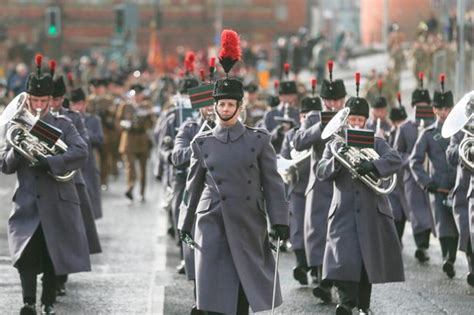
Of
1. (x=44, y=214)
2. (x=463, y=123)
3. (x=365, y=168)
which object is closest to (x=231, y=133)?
(x=365, y=168)

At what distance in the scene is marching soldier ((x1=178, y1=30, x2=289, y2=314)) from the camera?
11.3 metres

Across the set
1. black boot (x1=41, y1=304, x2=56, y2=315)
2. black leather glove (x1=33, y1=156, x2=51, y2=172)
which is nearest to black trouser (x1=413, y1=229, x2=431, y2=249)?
black boot (x1=41, y1=304, x2=56, y2=315)

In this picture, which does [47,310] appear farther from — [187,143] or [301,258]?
[301,258]

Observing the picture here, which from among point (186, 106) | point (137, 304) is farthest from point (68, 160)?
point (186, 106)

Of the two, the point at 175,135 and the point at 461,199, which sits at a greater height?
the point at 175,135

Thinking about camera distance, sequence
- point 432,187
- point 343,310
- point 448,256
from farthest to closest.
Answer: point 432,187
point 448,256
point 343,310

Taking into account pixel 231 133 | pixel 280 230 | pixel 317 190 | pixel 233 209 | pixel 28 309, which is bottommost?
pixel 28 309

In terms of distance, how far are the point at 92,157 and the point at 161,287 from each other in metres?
3.73

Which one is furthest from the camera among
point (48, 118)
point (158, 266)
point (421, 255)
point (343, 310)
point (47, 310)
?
point (421, 255)

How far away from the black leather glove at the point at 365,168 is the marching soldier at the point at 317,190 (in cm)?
189

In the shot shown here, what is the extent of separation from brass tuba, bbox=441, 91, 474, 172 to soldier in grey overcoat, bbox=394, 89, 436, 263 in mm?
3528

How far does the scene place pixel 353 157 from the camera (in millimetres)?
12945

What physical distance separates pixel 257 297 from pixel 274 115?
8.63 m

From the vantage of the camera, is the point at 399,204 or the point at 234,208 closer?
the point at 234,208
